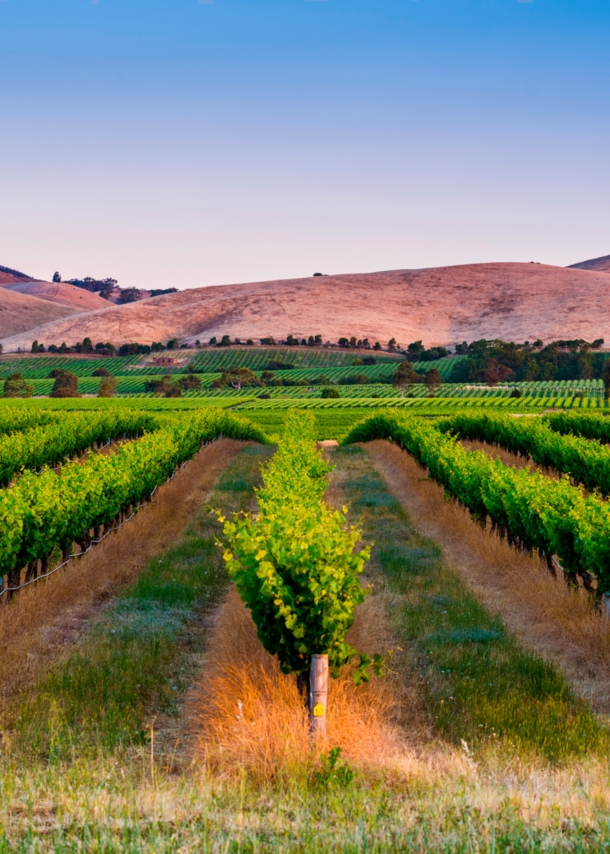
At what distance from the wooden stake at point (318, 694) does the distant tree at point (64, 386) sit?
361ft

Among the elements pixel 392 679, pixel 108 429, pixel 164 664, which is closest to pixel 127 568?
pixel 164 664

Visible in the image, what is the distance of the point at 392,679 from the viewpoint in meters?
9.26

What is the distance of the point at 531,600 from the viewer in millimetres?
12016

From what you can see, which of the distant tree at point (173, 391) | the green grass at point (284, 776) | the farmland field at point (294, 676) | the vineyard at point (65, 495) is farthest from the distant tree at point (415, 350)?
the green grass at point (284, 776)

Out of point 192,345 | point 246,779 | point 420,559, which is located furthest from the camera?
point 192,345

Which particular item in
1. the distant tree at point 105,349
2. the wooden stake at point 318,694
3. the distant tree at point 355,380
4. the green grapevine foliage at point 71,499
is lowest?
the wooden stake at point 318,694

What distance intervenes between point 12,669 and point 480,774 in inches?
212

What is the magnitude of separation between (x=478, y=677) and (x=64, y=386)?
377 ft

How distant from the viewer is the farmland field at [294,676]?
563 cm

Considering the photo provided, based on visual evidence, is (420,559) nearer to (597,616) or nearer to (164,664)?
(597,616)

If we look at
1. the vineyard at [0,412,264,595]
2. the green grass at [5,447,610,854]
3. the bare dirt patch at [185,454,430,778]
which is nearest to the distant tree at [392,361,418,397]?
the vineyard at [0,412,264,595]

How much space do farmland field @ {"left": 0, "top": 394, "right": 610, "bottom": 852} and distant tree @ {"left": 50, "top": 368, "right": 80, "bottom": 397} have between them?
9808cm

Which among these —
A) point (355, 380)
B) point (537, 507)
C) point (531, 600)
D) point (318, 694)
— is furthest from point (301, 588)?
point (355, 380)

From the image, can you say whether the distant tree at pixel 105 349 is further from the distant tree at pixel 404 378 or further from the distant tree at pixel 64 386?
the distant tree at pixel 404 378
